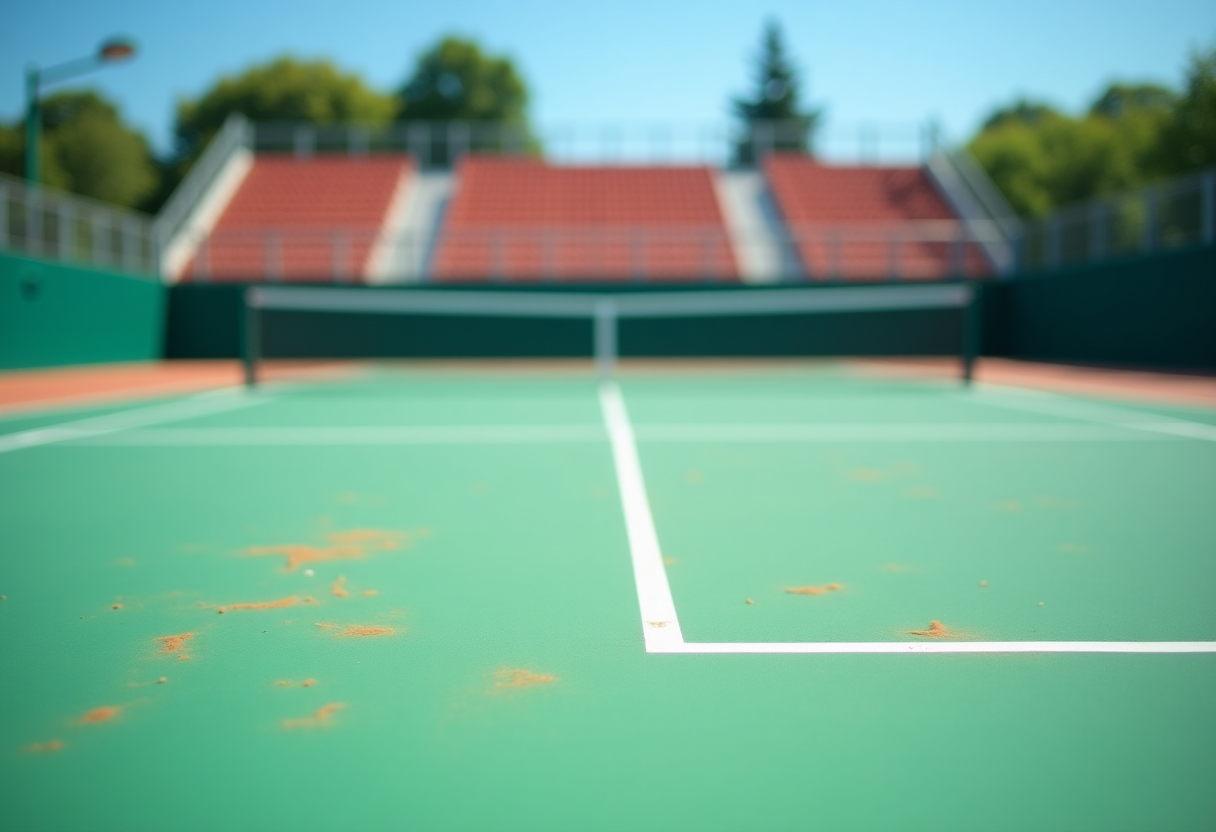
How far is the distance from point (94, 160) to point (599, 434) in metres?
61.6

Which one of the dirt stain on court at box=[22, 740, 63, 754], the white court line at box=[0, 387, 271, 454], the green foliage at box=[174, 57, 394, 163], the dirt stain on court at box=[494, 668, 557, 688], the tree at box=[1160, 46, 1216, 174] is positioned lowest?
the white court line at box=[0, 387, 271, 454]

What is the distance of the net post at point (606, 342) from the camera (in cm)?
1432

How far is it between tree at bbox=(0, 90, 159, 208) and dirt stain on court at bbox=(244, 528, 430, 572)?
61.9m

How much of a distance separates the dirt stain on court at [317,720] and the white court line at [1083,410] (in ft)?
25.2

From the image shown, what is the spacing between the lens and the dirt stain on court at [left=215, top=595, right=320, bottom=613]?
11.1ft

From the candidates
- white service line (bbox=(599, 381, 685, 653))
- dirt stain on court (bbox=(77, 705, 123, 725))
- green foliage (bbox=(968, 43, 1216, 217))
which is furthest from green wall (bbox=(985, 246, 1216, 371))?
green foliage (bbox=(968, 43, 1216, 217))

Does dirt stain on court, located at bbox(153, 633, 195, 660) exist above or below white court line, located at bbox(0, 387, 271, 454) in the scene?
above

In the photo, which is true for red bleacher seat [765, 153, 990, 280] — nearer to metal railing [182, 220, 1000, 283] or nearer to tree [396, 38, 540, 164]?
metal railing [182, 220, 1000, 283]

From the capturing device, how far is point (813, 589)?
363 cm

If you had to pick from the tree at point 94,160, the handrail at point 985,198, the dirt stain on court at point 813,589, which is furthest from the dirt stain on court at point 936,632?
the tree at point 94,160

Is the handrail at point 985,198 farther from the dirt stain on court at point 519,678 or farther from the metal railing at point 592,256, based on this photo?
the dirt stain on court at point 519,678

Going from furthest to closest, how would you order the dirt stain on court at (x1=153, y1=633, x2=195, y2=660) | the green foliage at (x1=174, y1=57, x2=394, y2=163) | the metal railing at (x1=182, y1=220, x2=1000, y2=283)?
the green foliage at (x1=174, y1=57, x2=394, y2=163) < the metal railing at (x1=182, y1=220, x2=1000, y2=283) < the dirt stain on court at (x1=153, y1=633, x2=195, y2=660)

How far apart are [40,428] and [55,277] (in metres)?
10.7

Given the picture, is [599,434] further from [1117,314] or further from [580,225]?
[580,225]
